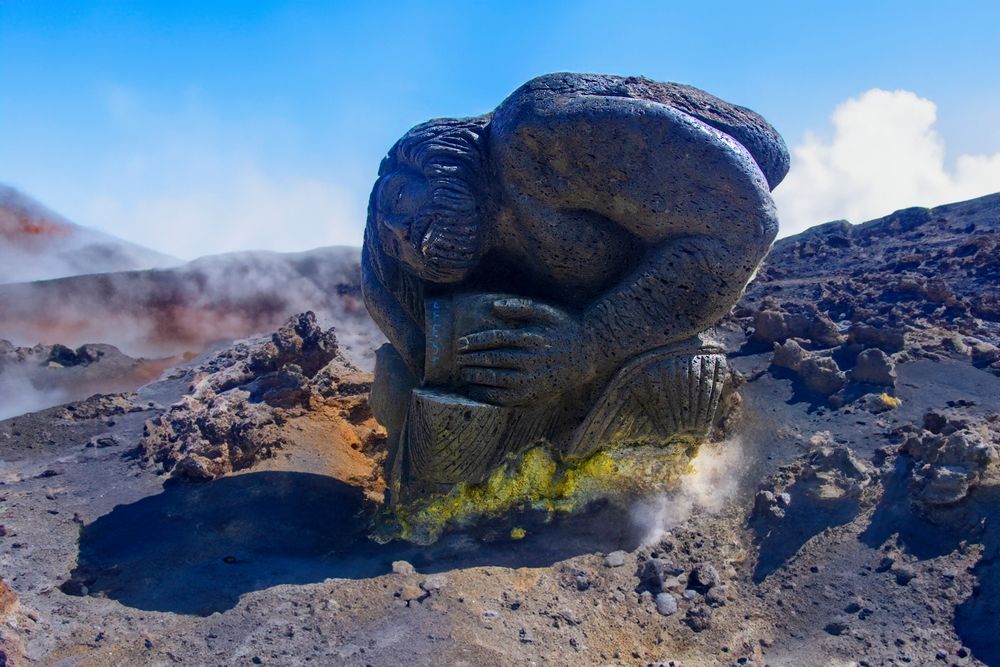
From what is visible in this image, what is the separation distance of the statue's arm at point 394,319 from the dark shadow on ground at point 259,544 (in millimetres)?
769

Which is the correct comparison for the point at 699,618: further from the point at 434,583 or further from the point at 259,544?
the point at 259,544

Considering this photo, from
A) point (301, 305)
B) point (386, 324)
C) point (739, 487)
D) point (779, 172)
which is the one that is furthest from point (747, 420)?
point (301, 305)

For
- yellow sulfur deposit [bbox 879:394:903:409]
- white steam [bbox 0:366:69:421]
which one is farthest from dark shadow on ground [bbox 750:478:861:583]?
white steam [bbox 0:366:69:421]

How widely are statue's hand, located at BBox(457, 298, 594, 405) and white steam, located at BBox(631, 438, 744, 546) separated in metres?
0.63

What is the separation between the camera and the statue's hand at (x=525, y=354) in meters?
2.98

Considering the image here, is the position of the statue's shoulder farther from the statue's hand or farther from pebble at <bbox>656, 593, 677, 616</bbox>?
pebble at <bbox>656, 593, 677, 616</bbox>

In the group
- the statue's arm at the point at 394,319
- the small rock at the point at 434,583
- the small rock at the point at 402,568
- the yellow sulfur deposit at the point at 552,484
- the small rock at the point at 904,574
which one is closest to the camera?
the small rock at the point at 904,574

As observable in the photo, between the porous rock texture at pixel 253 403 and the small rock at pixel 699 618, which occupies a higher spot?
the porous rock texture at pixel 253 403

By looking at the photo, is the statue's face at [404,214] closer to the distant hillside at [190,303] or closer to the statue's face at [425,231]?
the statue's face at [425,231]

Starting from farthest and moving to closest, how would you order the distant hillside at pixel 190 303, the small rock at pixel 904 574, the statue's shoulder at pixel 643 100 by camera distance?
1. the distant hillside at pixel 190 303
2. the statue's shoulder at pixel 643 100
3. the small rock at pixel 904 574

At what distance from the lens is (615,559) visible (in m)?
2.79

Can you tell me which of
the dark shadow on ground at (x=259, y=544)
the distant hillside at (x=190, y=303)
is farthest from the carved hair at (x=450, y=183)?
the distant hillside at (x=190, y=303)

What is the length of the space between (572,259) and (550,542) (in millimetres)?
1150

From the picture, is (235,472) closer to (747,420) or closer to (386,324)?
(386,324)
